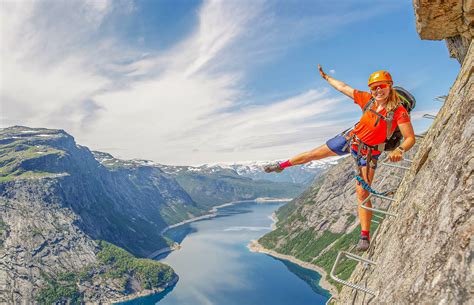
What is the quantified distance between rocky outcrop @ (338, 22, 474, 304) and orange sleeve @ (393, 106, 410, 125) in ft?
3.04

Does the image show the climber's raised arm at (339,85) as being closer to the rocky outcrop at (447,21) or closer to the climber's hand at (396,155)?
the rocky outcrop at (447,21)

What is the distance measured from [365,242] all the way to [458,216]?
17.4 feet

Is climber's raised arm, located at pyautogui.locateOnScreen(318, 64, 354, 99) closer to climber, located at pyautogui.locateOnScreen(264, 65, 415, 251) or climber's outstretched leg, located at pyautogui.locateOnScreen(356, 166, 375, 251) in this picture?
climber, located at pyautogui.locateOnScreen(264, 65, 415, 251)

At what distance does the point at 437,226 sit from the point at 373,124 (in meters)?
4.64

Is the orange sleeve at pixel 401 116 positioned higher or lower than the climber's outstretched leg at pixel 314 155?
higher

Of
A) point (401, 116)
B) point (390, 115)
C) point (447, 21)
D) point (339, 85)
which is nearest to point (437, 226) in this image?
point (401, 116)

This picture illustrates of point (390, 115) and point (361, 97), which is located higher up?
point (361, 97)

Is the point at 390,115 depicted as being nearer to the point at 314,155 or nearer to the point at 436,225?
the point at 314,155

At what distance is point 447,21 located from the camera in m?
12.1

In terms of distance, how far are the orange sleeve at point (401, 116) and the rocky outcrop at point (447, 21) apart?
12.8ft

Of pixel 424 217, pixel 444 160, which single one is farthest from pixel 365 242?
pixel 444 160

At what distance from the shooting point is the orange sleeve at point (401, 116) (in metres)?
10.2

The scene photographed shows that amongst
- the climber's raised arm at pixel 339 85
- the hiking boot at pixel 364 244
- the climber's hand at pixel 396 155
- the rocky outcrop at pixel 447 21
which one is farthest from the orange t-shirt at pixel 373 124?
the rocky outcrop at pixel 447 21

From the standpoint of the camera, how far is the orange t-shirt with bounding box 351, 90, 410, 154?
10266 millimetres
